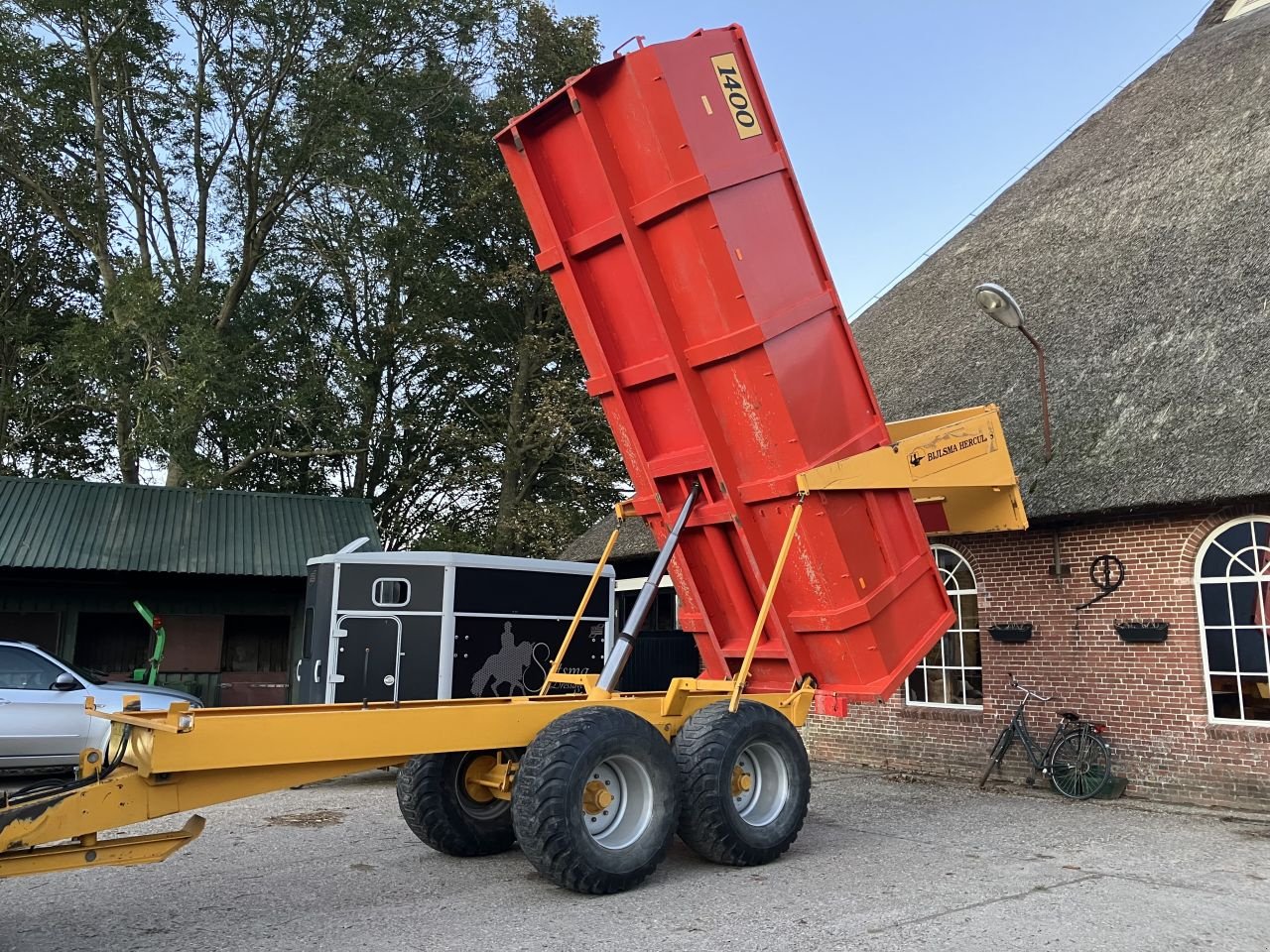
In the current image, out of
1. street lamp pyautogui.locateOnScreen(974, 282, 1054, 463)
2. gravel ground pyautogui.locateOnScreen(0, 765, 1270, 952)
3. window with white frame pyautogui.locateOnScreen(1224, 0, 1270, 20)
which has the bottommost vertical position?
gravel ground pyautogui.locateOnScreen(0, 765, 1270, 952)

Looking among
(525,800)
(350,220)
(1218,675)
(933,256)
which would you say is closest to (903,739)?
(1218,675)

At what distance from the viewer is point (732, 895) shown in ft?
18.1

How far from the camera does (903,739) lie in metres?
10.8

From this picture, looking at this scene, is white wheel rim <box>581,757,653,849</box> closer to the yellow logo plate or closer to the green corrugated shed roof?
the yellow logo plate

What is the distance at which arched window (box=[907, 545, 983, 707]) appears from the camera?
10.4 m

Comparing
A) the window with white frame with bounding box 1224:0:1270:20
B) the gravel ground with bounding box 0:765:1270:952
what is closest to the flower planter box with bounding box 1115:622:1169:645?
the gravel ground with bounding box 0:765:1270:952

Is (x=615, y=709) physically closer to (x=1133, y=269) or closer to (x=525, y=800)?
(x=525, y=800)

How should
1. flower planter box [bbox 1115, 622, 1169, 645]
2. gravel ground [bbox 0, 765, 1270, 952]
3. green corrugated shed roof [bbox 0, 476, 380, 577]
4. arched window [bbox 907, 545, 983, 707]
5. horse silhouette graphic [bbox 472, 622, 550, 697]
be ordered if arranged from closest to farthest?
1. gravel ground [bbox 0, 765, 1270, 952]
2. flower planter box [bbox 1115, 622, 1169, 645]
3. horse silhouette graphic [bbox 472, 622, 550, 697]
4. arched window [bbox 907, 545, 983, 707]
5. green corrugated shed roof [bbox 0, 476, 380, 577]

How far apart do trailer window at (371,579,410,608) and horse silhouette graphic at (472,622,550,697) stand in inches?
43.2

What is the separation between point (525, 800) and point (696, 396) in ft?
9.49

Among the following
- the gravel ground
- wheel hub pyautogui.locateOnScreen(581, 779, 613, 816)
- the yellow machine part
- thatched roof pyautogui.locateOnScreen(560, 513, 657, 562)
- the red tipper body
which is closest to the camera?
the yellow machine part

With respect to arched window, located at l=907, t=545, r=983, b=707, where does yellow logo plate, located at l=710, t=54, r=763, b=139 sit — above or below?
above

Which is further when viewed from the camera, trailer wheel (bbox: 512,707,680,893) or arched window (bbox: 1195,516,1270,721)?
arched window (bbox: 1195,516,1270,721)

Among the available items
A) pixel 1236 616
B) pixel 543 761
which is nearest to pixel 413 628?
pixel 543 761
